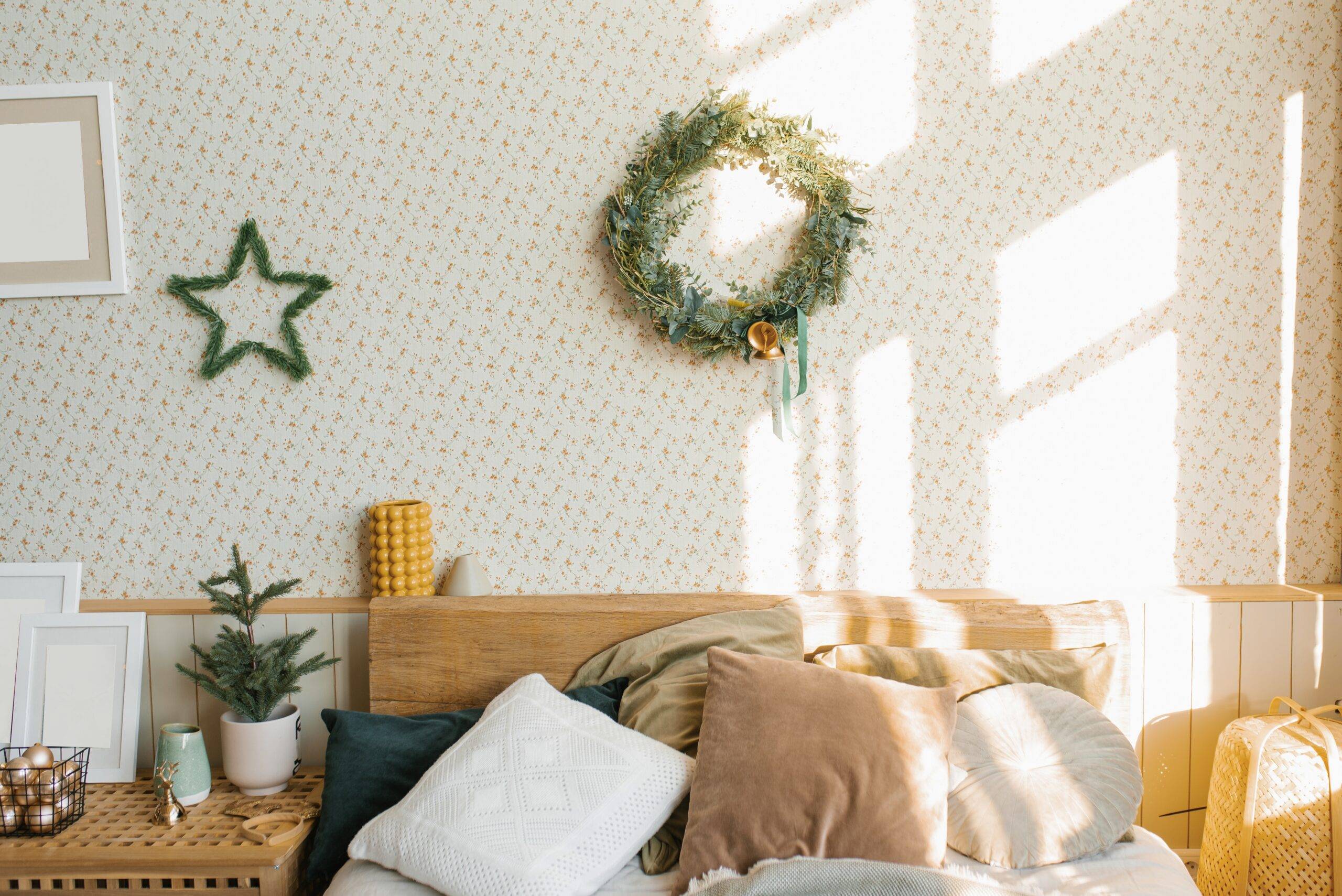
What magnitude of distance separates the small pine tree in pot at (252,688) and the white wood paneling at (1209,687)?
2.19 metres

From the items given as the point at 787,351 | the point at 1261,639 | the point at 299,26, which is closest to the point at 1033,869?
the point at 1261,639

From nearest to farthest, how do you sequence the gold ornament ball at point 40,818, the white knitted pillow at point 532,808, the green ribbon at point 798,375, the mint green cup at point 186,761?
the white knitted pillow at point 532,808, the gold ornament ball at point 40,818, the mint green cup at point 186,761, the green ribbon at point 798,375

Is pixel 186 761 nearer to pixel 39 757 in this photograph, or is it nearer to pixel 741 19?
pixel 39 757

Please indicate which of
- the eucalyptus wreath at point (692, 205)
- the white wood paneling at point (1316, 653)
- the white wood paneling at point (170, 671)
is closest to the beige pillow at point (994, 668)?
the white wood paneling at point (1316, 653)

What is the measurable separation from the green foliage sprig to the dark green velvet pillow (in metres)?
0.22

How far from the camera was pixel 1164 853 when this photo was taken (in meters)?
1.64

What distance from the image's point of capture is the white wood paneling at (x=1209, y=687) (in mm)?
2074

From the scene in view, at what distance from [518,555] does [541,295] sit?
688 mm

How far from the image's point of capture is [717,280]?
2143 millimetres

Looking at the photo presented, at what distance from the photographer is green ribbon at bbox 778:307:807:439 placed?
6.62 ft

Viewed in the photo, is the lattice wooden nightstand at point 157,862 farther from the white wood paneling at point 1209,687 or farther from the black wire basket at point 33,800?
the white wood paneling at point 1209,687

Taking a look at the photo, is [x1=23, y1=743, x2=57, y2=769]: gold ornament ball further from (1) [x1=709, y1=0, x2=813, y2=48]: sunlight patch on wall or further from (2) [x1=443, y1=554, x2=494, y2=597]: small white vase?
(1) [x1=709, y1=0, x2=813, y2=48]: sunlight patch on wall

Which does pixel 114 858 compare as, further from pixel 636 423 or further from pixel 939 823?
pixel 939 823

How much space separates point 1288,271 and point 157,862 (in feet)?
9.79
